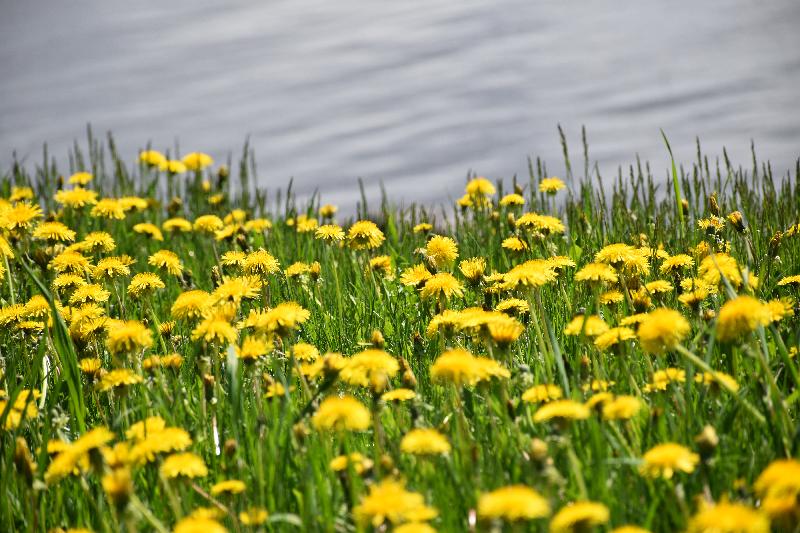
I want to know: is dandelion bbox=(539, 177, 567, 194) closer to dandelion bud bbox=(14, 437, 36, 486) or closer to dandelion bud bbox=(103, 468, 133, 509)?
dandelion bud bbox=(14, 437, 36, 486)

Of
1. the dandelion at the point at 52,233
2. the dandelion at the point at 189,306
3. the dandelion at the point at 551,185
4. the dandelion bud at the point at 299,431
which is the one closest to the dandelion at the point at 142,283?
the dandelion at the point at 189,306

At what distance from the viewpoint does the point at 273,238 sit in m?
5.57

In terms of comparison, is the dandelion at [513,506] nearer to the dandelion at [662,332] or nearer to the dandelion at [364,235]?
the dandelion at [662,332]

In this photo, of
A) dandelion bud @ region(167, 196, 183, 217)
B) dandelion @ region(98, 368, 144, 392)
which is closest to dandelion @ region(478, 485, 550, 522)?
dandelion @ region(98, 368, 144, 392)

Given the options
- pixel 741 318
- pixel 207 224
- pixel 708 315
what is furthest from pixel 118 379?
pixel 207 224

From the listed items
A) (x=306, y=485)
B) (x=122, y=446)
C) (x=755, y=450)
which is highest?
(x=122, y=446)

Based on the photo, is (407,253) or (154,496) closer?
(154,496)

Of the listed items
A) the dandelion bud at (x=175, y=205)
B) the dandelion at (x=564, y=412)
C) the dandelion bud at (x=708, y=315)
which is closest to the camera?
the dandelion at (x=564, y=412)

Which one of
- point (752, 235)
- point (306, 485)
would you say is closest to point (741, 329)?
point (306, 485)

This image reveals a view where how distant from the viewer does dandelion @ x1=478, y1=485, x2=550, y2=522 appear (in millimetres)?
1474

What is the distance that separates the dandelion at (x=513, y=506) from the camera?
1474 mm

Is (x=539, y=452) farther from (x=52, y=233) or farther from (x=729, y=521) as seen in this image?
(x=52, y=233)

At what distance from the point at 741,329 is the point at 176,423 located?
1.62 metres

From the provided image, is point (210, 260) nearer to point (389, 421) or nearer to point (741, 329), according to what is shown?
point (389, 421)
